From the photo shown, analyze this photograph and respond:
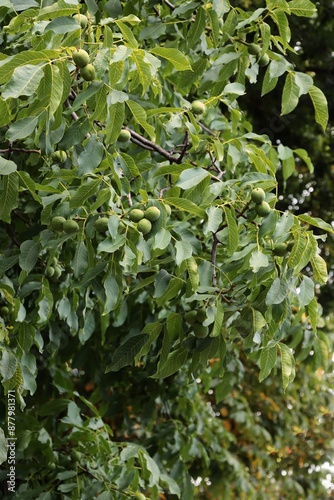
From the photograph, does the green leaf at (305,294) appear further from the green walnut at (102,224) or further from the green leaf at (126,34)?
the green leaf at (126,34)

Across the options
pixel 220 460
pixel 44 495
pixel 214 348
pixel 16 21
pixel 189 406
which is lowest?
pixel 220 460

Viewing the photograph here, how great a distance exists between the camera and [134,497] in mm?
2449

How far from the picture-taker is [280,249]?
6.01 ft

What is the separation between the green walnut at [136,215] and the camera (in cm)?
178

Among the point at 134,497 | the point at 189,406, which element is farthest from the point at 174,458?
the point at 134,497

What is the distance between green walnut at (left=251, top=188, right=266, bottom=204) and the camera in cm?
187

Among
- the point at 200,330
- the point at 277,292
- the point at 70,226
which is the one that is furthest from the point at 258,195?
the point at 70,226

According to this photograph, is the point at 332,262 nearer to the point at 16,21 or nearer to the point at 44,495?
the point at 44,495

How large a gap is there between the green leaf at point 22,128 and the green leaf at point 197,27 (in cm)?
81

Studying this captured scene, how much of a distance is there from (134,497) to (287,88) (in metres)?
1.30

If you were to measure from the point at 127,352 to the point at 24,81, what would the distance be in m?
0.76

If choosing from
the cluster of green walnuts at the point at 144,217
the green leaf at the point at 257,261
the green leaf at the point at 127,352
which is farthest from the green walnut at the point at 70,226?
the green leaf at the point at 257,261

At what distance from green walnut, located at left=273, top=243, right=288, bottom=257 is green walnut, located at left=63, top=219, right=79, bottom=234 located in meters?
0.47
